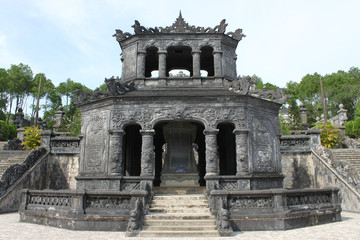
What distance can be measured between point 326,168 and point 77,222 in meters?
12.3

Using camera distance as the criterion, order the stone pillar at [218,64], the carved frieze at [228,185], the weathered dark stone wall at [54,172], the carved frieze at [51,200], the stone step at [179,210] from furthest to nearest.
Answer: the weathered dark stone wall at [54,172] → the stone pillar at [218,64] → the carved frieze at [228,185] → the stone step at [179,210] → the carved frieze at [51,200]

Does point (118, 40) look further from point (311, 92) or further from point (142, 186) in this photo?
point (311, 92)

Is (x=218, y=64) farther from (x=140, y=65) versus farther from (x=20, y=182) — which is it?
(x=20, y=182)

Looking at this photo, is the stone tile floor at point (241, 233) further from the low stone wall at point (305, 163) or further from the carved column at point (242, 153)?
the low stone wall at point (305, 163)

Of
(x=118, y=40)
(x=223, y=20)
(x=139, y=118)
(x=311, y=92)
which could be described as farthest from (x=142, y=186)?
(x=311, y=92)

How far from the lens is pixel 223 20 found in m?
16.0

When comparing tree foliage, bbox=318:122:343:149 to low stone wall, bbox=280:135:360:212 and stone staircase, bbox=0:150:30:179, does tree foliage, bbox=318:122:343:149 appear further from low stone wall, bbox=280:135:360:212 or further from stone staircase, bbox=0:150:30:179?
stone staircase, bbox=0:150:30:179

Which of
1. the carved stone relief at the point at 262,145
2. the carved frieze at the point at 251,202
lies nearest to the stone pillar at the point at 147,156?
the carved frieze at the point at 251,202

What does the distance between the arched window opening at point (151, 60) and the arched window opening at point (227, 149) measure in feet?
18.5

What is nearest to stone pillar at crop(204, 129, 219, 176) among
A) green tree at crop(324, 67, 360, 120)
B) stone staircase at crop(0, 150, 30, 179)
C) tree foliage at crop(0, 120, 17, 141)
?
stone staircase at crop(0, 150, 30, 179)

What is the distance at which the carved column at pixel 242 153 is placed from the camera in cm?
1211

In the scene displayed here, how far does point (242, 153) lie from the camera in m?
12.2

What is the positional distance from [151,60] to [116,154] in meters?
7.53

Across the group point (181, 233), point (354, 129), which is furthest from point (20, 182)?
point (354, 129)
